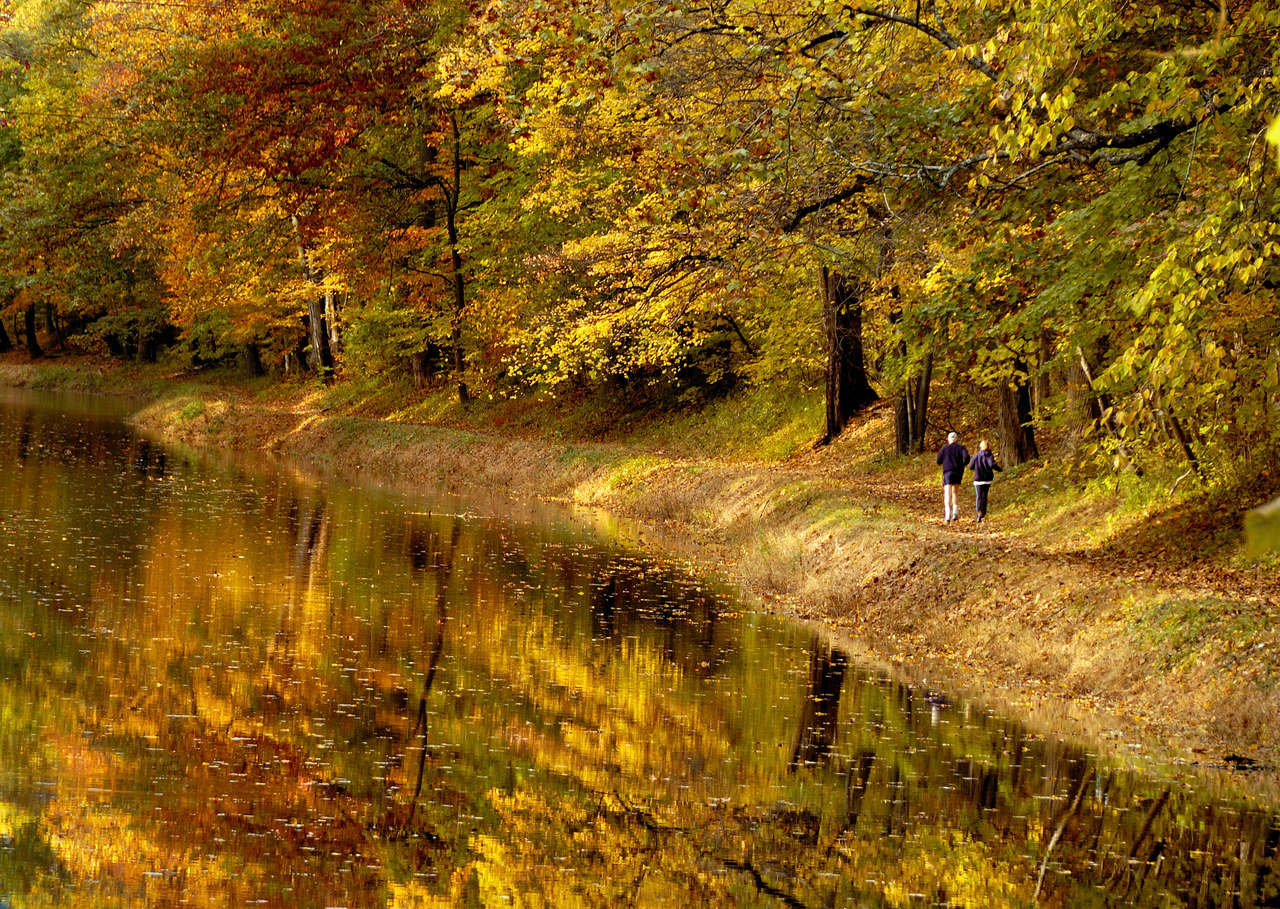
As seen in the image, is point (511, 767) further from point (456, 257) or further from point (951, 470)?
point (456, 257)

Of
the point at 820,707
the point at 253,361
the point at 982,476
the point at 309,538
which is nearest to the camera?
the point at 820,707

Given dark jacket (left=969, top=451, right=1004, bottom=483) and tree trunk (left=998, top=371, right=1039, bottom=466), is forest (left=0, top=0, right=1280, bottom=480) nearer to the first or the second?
tree trunk (left=998, top=371, right=1039, bottom=466)

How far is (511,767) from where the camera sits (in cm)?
1084

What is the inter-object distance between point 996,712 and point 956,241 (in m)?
4.71

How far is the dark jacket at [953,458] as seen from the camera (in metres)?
22.5

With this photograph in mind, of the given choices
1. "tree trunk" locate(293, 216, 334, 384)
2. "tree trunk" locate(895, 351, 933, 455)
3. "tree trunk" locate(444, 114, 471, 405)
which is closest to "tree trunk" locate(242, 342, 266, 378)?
"tree trunk" locate(293, 216, 334, 384)

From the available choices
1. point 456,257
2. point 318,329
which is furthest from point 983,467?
point 318,329

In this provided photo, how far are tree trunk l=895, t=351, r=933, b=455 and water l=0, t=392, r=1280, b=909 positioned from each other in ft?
36.8

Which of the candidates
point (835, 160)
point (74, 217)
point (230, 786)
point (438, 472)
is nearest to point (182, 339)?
point (74, 217)

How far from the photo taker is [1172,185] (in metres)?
13.3

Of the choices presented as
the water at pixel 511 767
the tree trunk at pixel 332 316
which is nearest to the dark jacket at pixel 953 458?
the water at pixel 511 767

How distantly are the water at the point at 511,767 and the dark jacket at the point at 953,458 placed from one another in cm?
547

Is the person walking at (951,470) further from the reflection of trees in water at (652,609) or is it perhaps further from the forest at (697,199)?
the reflection of trees in water at (652,609)

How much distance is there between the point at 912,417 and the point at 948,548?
11090 millimetres
